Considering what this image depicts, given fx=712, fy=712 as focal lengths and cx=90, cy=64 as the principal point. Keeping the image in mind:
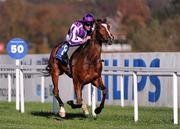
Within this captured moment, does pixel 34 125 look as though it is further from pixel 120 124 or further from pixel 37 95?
pixel 37 95

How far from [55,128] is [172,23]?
27.0 metres

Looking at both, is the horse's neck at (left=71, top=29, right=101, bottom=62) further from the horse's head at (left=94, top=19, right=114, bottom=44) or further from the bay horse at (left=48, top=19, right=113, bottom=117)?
the horse's head at (left=94, top=19, right=114, bottom=44)

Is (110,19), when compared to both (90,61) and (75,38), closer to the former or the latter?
(75,38)

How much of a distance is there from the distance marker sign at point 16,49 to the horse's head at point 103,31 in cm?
498

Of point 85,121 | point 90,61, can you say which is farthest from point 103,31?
point 85,121

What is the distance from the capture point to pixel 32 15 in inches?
3546

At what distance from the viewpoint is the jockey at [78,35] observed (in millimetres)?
14898

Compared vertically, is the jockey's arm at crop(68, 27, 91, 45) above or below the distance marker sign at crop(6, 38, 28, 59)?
above

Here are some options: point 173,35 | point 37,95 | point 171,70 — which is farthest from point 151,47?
point 171,70

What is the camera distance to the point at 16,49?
19.2 metres

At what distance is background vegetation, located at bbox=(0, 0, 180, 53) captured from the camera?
3891 cm

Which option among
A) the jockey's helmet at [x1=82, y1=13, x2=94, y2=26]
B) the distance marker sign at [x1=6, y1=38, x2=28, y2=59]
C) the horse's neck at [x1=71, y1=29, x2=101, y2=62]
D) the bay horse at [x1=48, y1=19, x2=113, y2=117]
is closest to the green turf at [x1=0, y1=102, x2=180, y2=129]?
the bay horse at [x1=48, y1=19, x2=113, y2=117]

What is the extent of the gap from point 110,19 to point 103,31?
3131cm

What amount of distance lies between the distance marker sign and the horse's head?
4.98 meters
